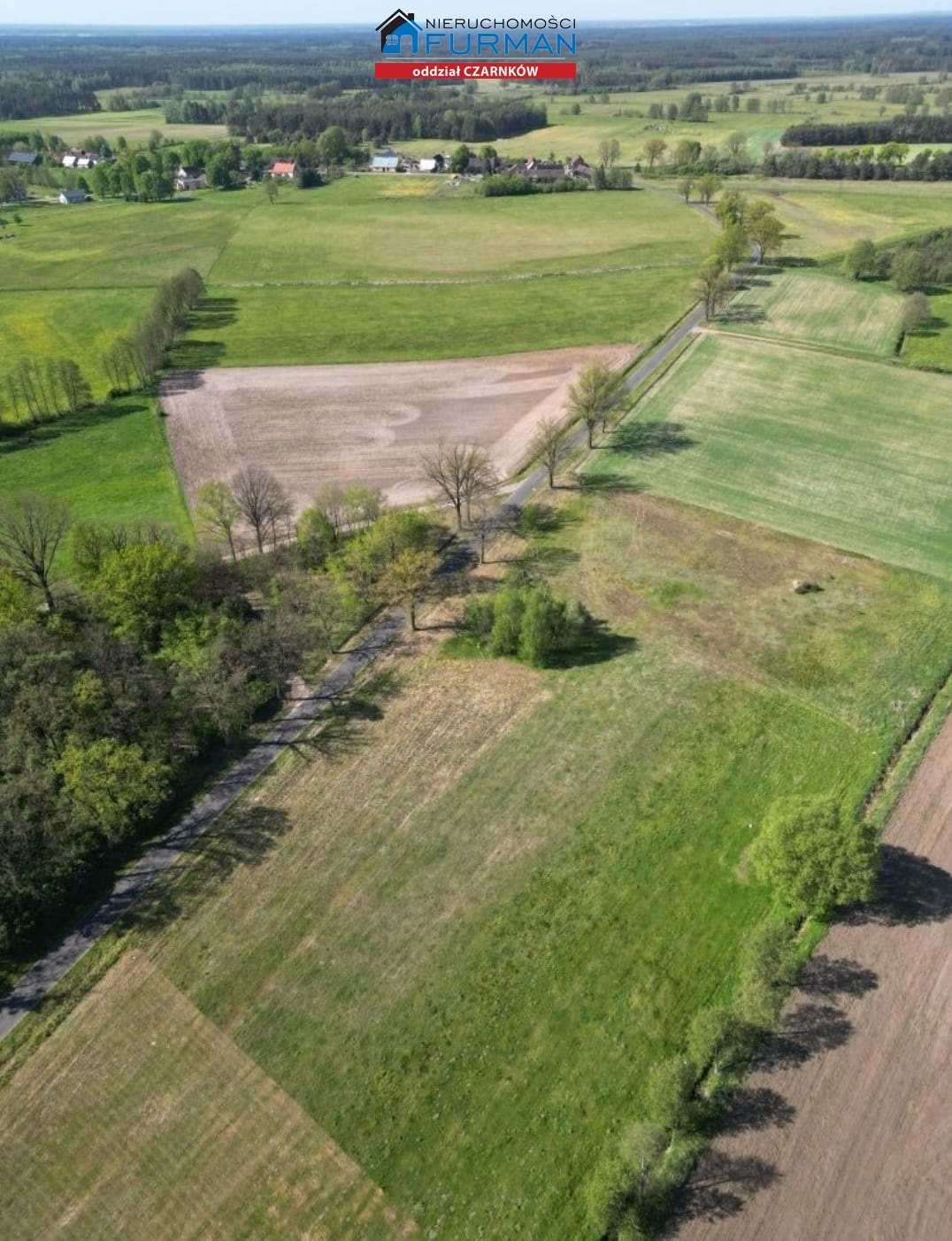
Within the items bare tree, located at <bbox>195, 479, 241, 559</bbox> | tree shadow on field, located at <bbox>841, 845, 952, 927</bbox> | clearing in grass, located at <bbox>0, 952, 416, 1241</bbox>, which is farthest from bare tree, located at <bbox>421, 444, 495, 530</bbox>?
clearing in grass, located at <bbox>0, 952, 416, 1241</bbox>

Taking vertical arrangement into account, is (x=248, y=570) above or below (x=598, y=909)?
above

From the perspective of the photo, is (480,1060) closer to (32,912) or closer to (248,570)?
(32,912)

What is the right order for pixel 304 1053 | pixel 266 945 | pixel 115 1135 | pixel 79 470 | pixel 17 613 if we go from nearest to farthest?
pixel 115 1135 < pixel 304 1053 < pixel 266 945 < pixel 17 613 < pixel 79 470

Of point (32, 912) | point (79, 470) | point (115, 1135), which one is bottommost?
point (115, 1135)

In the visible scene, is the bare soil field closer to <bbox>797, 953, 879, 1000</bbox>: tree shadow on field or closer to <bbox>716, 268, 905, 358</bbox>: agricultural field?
<bbox>716, 268, 905, 358</bbox>: agricultural field

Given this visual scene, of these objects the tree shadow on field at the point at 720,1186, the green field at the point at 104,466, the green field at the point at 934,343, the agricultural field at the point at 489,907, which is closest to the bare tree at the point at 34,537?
the green field at the point at 104,466

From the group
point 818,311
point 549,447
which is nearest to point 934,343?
point 818,311

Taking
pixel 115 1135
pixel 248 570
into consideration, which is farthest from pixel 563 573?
pixel 115 1135
